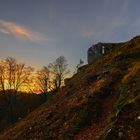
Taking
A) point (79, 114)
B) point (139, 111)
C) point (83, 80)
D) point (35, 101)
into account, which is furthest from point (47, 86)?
point (139, 111)

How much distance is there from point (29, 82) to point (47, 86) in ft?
55.7

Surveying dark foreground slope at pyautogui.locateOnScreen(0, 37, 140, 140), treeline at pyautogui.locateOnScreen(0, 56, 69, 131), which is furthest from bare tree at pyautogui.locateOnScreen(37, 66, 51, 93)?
dark foreground slope at pyautogui.locateOnScreen(0, 37, 140, 140)

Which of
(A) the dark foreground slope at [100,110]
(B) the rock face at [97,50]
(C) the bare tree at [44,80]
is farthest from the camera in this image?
(C) the bare tree at [44,80]

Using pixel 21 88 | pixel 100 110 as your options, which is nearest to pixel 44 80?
pixel 21 88

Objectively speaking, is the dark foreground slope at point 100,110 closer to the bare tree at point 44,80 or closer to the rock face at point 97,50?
the rock face at point 97,50

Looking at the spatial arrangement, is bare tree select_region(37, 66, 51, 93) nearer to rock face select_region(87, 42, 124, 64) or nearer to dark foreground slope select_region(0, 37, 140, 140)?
rock face select_region(87, 42, 124, 64)

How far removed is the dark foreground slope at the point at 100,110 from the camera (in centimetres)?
2221

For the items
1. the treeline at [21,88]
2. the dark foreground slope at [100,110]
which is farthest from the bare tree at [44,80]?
the dark foreground slope at [100,110]

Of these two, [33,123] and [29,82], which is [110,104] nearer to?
[33,123]

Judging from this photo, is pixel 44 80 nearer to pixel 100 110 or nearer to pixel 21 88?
pixel 21 88

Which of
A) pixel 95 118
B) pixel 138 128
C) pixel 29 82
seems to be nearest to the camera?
pixel 138 128

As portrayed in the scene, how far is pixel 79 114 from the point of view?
98.3ft

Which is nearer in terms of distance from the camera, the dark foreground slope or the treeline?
the dark foreground slope

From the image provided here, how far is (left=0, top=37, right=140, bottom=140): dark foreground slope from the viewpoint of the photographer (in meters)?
22.2
